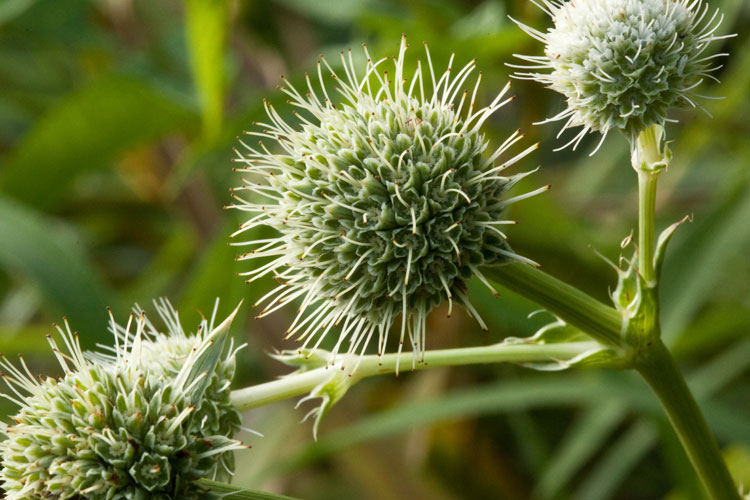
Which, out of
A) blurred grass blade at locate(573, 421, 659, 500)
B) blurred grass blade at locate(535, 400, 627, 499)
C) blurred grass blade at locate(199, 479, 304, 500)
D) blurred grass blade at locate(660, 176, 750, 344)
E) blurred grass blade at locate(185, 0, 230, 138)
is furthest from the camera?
blurred grass blade at locate(573, 421, 659, 500)

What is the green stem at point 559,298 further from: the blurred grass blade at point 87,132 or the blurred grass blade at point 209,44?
the blurred grass blade at point 87,132

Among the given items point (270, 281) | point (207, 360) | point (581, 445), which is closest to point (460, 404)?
point (581, 445)

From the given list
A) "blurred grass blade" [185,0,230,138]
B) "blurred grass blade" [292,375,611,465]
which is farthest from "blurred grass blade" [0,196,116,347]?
"blurred grass blade" [292,375,611,465]

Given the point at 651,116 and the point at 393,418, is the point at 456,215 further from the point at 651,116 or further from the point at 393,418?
the point at 393,418

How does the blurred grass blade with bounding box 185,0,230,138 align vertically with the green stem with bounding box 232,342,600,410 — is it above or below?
above

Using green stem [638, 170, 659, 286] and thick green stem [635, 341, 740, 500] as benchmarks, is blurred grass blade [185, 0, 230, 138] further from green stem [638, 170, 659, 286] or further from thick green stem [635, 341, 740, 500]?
thick green stem [635, 341, 740, 500]

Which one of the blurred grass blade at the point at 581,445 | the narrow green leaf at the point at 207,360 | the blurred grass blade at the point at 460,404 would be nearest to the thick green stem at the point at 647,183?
the narrow green leaf at the point at 207,360

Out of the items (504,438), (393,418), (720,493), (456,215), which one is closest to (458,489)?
(504,438)
